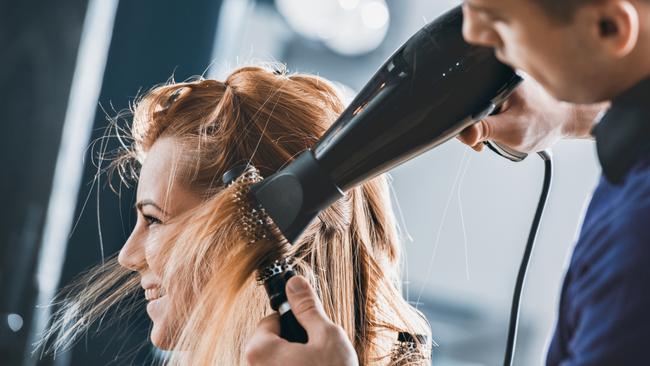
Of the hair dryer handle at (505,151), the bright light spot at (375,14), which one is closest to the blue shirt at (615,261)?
the hair dryer handle at (505,151)

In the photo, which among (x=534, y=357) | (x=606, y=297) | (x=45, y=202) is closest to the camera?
(x=606, y=297)

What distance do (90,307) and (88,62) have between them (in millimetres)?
602

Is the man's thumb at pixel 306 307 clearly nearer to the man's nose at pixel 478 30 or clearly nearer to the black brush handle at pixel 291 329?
the black brush handle at pixel 291 329

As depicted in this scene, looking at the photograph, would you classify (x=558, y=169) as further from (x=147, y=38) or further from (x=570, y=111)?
(x=570, y=111)

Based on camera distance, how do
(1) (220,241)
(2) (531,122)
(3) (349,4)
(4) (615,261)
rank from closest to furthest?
(4) (615,261), (2) (531,122), (1) (220,241), (3) (349,4)

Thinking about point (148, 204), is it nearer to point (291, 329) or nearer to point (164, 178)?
point (164, 178)

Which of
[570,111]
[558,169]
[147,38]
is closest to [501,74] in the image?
[570,111]

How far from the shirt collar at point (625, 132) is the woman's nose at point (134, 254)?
1.99 feet

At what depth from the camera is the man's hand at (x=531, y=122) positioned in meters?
0.58

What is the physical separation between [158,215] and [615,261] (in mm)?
593

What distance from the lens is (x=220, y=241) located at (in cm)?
73

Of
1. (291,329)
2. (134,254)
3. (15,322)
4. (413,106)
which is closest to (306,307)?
(291,329)

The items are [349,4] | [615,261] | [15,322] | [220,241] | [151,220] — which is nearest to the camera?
[615,261]

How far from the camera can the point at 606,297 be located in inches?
12.3
